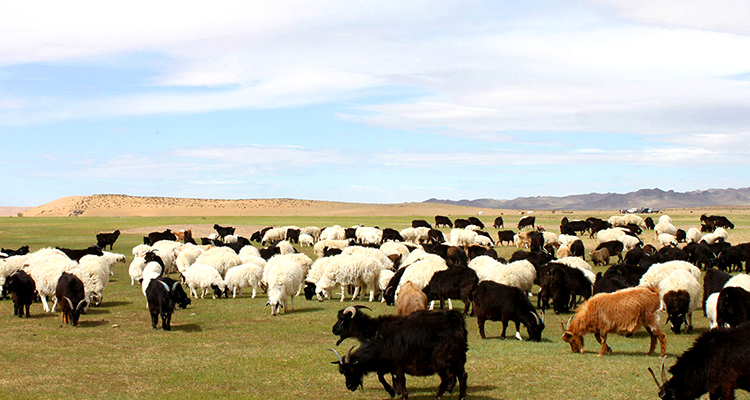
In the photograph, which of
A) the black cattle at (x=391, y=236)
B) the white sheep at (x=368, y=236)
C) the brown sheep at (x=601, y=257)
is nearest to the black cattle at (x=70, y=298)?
the brown sheep at (x=601, y=257)

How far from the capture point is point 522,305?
1262 cm

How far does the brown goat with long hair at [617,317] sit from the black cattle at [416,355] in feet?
12.5

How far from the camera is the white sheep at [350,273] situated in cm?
1866

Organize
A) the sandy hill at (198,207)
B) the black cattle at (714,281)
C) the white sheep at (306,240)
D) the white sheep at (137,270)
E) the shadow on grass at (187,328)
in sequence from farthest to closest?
1. the sandy hill at (198,207)
2. the white sheep at (306,240)
3. the white sheep at (137,270)
4. the black cattle at (714,281)
5. the shadow on grass at (187,328)

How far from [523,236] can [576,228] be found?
11.0 m

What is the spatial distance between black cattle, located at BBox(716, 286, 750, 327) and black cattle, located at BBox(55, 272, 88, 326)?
45.2 feet

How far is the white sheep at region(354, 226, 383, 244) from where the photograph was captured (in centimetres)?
4256

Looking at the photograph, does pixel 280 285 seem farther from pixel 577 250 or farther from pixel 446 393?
pixel 577 250

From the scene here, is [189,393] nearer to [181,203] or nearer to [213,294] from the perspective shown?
[213,294]

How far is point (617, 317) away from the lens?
35.8 ft

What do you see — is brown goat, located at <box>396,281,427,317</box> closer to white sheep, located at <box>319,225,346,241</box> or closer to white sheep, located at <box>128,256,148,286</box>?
white sheep, located at <box>128,256,148,286</box>

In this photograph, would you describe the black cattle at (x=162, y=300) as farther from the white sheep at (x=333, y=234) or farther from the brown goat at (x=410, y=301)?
the white sheep at (x=333, y=234)

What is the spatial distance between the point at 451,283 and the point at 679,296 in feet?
17.3

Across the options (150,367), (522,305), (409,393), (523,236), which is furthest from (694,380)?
(523,236)
